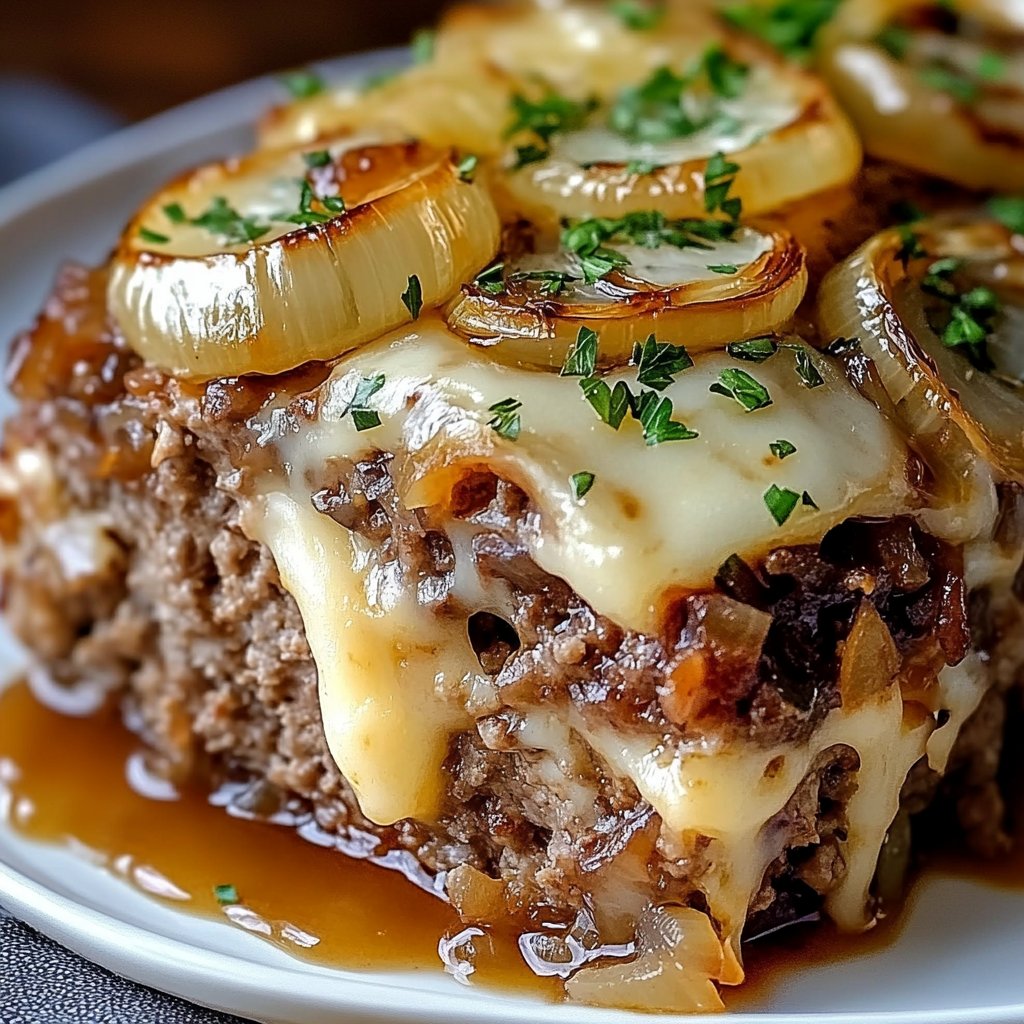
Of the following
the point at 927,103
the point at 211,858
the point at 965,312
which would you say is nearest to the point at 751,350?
the point at 965,312

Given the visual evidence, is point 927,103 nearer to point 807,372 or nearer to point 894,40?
point 894,40

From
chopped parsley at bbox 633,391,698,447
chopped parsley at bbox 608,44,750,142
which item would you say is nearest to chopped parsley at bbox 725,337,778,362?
chopped parsley at bbox 633,391,698,447

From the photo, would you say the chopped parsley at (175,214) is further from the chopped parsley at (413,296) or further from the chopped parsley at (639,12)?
the chopped parsley at (639,12)

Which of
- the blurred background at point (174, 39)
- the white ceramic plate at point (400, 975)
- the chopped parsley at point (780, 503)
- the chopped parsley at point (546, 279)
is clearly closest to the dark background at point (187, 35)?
the blurred background at point (174, 39)

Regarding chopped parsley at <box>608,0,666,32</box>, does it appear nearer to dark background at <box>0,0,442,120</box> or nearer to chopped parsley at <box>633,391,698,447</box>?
chopped parsley at <box>633,391,698,447</box>

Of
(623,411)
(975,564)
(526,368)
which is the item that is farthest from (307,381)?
(975,564)

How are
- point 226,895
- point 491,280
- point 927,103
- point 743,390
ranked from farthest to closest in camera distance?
point 927,103, point 226,895, point 491,280, point 743,390

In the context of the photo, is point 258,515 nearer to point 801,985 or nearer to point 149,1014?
point 149,1014
